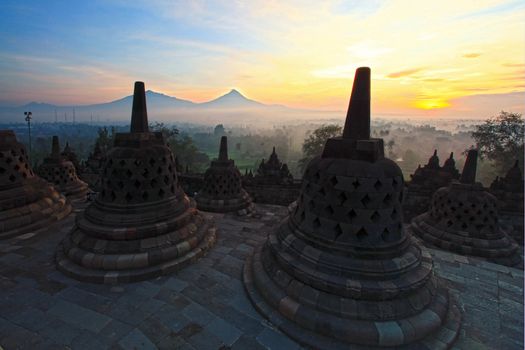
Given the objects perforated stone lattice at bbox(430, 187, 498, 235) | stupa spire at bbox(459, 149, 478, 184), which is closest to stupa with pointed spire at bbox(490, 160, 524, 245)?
perforated stone lattice at bbox(430, 187, 498, 235)

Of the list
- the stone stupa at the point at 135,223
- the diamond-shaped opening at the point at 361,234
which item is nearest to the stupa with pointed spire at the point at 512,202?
the diamond-shaped opening at the point at 361,234

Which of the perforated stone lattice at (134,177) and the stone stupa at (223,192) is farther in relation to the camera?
the stone stupa at (223,192)

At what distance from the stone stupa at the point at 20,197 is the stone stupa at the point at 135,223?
7.49ft

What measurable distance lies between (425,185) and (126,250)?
52.0 ft

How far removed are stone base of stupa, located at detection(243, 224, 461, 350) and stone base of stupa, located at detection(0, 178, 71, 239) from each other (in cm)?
761

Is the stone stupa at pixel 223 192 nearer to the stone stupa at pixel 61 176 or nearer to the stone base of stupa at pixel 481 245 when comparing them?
the stone stupa at pixel 61 176

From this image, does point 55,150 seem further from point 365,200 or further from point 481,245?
point 481,245

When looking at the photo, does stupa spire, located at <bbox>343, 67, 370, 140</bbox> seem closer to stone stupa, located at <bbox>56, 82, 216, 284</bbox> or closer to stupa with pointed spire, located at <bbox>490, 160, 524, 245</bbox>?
stone stupa, located at <bbox>56, 82, 216, 284</bbox>

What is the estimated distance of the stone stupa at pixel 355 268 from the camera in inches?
177

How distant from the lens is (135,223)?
21.3 ft

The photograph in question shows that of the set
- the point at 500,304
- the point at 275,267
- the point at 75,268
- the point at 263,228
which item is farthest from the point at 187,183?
the point at 500,304

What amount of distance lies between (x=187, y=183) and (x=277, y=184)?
6207 mm

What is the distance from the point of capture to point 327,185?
527cm

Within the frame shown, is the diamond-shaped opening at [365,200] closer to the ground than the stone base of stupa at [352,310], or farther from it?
farther from it
